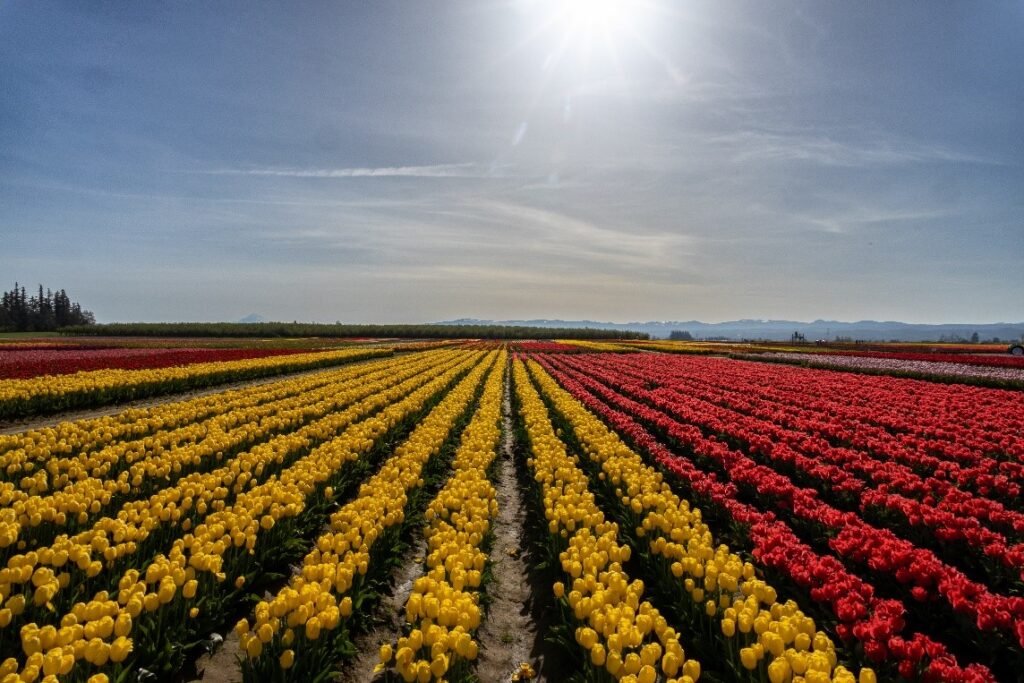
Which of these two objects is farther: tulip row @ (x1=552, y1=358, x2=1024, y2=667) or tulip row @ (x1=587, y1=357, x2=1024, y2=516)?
tulip row @ (x1=587, y1=357, x2=1024, y2=516)

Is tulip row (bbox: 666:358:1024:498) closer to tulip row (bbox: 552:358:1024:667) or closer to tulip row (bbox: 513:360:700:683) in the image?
tulip row (bbox: 552:358:1024:667)

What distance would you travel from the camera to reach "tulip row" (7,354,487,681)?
3.09 metres

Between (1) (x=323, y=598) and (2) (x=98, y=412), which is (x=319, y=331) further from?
(1) (x=323, y=598)

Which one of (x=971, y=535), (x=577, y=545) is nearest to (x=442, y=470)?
(x=577, y=545)

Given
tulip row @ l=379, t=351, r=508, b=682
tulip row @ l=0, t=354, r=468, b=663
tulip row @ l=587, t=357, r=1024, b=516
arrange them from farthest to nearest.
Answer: tulip row @ l=587, t=357, r=1024, b=516
tulip row @ l=0, t=354, r=468, b=663
tulip row @ l=379, t=351, r=508, b=682

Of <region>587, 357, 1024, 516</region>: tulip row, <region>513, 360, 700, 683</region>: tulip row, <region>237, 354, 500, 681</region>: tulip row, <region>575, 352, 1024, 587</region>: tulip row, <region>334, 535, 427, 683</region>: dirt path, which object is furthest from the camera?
<region>587, 357, 1024, 516</region>: tulip row

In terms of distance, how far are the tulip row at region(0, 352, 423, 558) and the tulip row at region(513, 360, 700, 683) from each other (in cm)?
473

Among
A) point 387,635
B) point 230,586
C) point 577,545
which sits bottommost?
point 387,635

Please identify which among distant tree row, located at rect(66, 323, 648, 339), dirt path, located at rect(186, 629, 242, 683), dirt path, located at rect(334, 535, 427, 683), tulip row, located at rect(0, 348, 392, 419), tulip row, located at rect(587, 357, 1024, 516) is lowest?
dirt path, located at rect(334, 535, 427, 683)

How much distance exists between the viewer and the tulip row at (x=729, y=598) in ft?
9.62

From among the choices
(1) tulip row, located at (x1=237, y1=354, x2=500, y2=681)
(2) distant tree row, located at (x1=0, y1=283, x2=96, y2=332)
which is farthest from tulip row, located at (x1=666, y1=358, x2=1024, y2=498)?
(2) distant tree row, located at (x1=0, y1=283, x2=96, y2=332)

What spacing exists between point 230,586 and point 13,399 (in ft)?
48.9

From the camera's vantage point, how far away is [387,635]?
472cm

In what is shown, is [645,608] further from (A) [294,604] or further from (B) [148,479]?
(B) [148,479]
